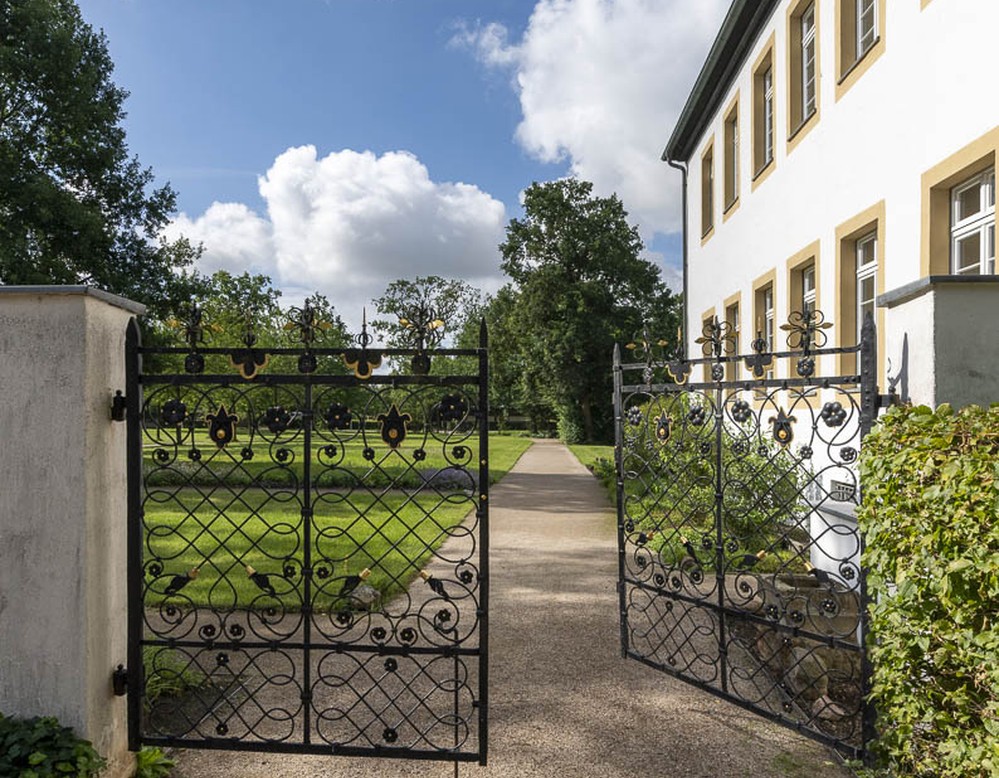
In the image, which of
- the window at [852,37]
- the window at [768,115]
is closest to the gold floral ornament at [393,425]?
the window at [852,37]

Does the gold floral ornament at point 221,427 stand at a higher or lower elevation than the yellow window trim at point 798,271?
lower

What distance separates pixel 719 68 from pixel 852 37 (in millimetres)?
5236

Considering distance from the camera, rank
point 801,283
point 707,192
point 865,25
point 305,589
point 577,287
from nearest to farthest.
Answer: point 305,589 → point 865,25 → point 801,283 → point 707,192 → point 577,287

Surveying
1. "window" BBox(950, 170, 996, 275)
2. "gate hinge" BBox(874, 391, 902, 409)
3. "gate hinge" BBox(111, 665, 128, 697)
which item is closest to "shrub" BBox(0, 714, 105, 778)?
"gate hinge" BBox(111, 665, 128, 697)

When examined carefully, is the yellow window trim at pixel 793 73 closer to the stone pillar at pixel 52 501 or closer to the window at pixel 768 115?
the window at pixel 768 115

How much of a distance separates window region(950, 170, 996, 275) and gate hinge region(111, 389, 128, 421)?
18.5ft

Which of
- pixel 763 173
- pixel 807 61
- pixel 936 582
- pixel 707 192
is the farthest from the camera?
pixel 707 192

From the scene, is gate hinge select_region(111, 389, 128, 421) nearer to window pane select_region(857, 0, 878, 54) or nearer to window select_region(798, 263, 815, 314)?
window pane select_region(857, 0, 878, 54)

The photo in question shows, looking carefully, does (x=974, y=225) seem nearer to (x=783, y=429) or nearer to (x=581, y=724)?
(x=783, y=429)

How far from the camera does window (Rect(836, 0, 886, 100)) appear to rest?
7.59 m

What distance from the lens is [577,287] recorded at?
36031 millimetres

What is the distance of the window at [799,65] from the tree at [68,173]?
1362 cm

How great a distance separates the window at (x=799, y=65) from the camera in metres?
9.42

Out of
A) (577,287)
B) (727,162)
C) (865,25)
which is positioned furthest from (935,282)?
(577,287)
